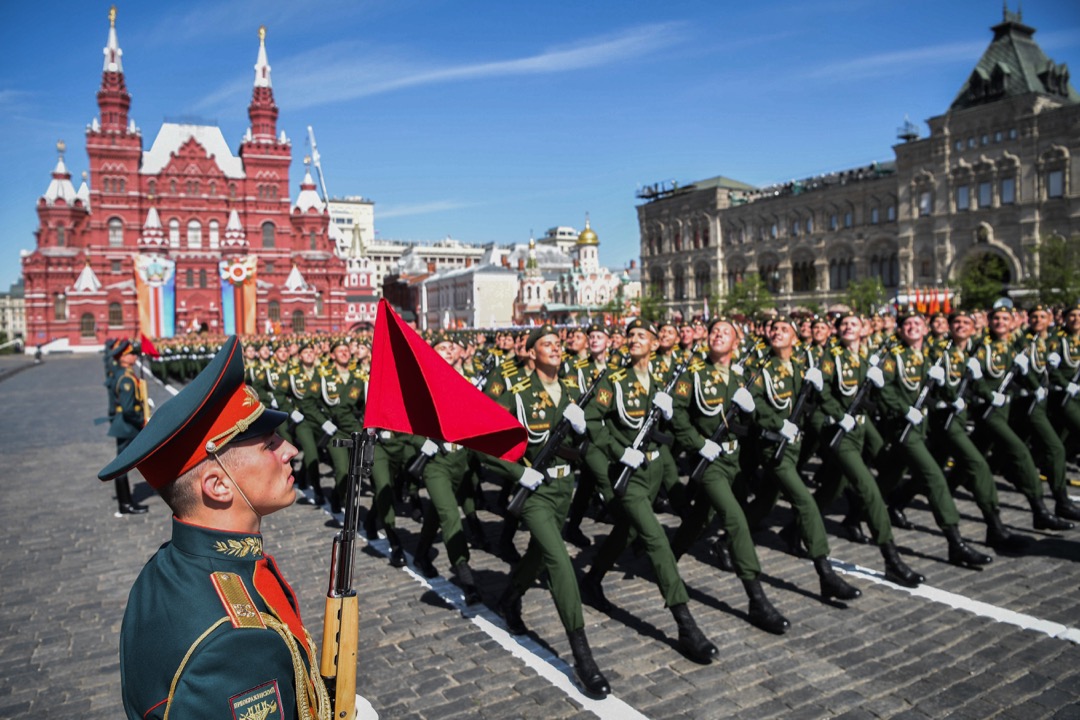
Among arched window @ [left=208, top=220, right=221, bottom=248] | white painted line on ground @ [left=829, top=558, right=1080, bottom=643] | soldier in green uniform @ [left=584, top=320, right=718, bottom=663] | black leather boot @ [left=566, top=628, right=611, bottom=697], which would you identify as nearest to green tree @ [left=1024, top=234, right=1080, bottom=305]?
white painted line on ground @ [left=829, top=558, right=1080, bottom=643]

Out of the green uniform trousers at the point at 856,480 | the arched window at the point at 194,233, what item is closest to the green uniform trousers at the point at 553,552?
the green uniform trousers at the point at 856,480

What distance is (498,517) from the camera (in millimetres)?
9578

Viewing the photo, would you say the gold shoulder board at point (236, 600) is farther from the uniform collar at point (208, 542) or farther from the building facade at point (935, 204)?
the building facade at point (935, 204)

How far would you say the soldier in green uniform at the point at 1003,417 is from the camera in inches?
311

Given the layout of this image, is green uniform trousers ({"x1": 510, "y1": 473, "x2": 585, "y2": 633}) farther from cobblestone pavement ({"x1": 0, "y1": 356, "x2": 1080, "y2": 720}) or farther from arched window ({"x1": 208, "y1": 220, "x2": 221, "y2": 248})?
arched window ({"x1": 208, "y1": 220, "x2": 221, "y2": 248})

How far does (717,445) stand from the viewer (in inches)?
247

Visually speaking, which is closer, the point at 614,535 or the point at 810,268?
the point at 614,535

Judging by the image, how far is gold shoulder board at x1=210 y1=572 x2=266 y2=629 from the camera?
6.14ft

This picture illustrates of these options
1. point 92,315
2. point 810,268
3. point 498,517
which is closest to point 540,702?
point 498,517

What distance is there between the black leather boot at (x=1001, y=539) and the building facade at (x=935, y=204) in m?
41.7

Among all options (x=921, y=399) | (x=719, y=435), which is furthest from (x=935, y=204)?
(x=719, y=435)

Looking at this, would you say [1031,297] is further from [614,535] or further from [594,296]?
[594,296]

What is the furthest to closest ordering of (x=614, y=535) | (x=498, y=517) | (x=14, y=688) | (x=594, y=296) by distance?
(x=594, y=296) → (x=498, y=517) → (x=614, y=535) → (x=14, y=688)

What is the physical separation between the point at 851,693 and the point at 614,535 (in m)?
2.07
